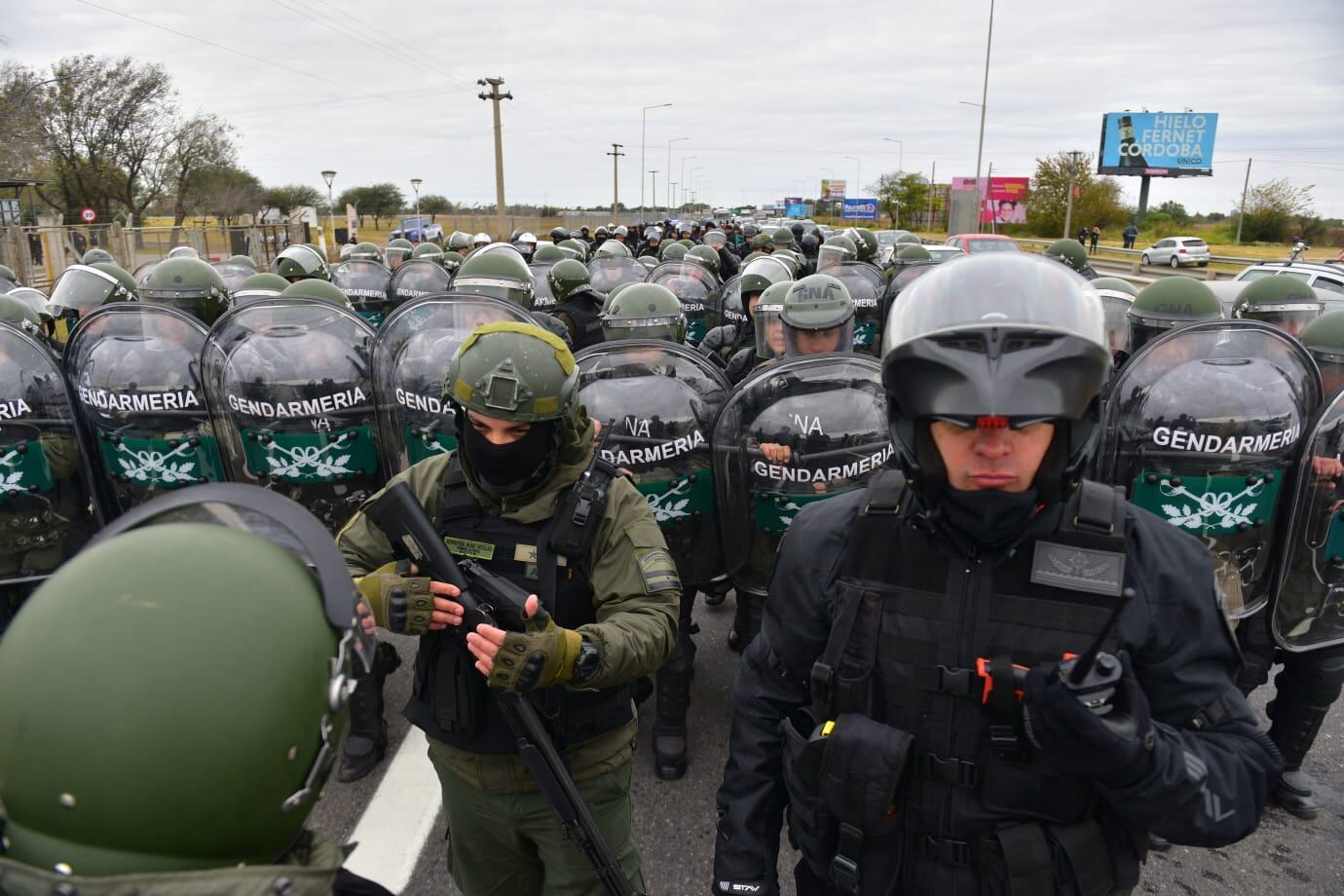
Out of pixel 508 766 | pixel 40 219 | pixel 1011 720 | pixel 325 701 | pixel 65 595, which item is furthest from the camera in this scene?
pixel 40 219

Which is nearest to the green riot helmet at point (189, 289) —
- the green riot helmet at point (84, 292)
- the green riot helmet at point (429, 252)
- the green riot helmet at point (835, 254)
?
the green riot helmet at point (84, 292)

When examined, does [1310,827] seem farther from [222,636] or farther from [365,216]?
[365,216]

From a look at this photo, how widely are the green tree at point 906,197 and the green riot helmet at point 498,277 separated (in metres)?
62.2

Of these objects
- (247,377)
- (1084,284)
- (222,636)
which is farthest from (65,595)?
(247,377)

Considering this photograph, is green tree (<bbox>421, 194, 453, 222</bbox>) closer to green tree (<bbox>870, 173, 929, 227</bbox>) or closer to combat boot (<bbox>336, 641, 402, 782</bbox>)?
green tree (<bbox>870, 173, 929, 227</bbox>)

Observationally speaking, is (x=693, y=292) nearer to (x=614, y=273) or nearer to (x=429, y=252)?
(x=614, y=273)

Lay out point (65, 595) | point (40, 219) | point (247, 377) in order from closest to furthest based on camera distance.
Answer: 1. point (65, 595)
2. point (247, 377)
3. point (40, 219)

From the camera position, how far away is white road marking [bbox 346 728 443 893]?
3.32m

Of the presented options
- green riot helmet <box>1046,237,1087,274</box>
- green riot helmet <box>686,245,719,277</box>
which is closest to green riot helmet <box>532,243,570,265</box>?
green riot helmet <box>686,245,719,277</box>

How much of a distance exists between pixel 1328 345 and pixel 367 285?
9090mm

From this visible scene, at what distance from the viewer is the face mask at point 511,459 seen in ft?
7.73

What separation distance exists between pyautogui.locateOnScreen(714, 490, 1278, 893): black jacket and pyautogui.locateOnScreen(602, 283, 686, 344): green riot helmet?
4.29 meters

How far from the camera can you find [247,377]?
4.08 m

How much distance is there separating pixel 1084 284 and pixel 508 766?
6.07 feet
